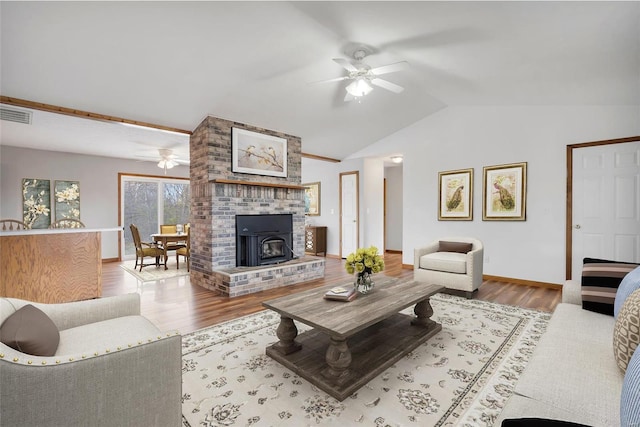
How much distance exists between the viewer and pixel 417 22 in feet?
8.53

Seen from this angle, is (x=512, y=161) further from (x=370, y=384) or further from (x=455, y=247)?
(x=370, y=384)

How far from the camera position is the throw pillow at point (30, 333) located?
1.12 meters

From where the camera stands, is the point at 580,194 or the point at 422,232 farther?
the point at 422,232

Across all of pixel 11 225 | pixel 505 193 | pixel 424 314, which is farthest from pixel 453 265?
pixel 11 225

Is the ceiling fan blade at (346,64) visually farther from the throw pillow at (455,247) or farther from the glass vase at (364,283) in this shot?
the throw pillow at (455,247)

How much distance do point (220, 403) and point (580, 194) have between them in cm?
496

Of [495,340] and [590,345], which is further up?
[590,345]

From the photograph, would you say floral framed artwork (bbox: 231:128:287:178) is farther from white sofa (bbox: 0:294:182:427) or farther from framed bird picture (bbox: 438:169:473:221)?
white sofa (bbox: 0:294:182:427)

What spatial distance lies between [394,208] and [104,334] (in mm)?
7129

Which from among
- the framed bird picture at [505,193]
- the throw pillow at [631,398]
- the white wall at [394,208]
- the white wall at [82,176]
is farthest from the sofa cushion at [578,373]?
the white wall at [82,176]

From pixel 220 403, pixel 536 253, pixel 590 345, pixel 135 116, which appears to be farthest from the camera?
pixel 536 253

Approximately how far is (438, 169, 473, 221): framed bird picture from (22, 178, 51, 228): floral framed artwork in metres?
7.84

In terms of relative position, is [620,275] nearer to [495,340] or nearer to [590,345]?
[590,345]

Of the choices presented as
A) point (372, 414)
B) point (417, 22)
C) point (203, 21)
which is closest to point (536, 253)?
point (417, 22)
